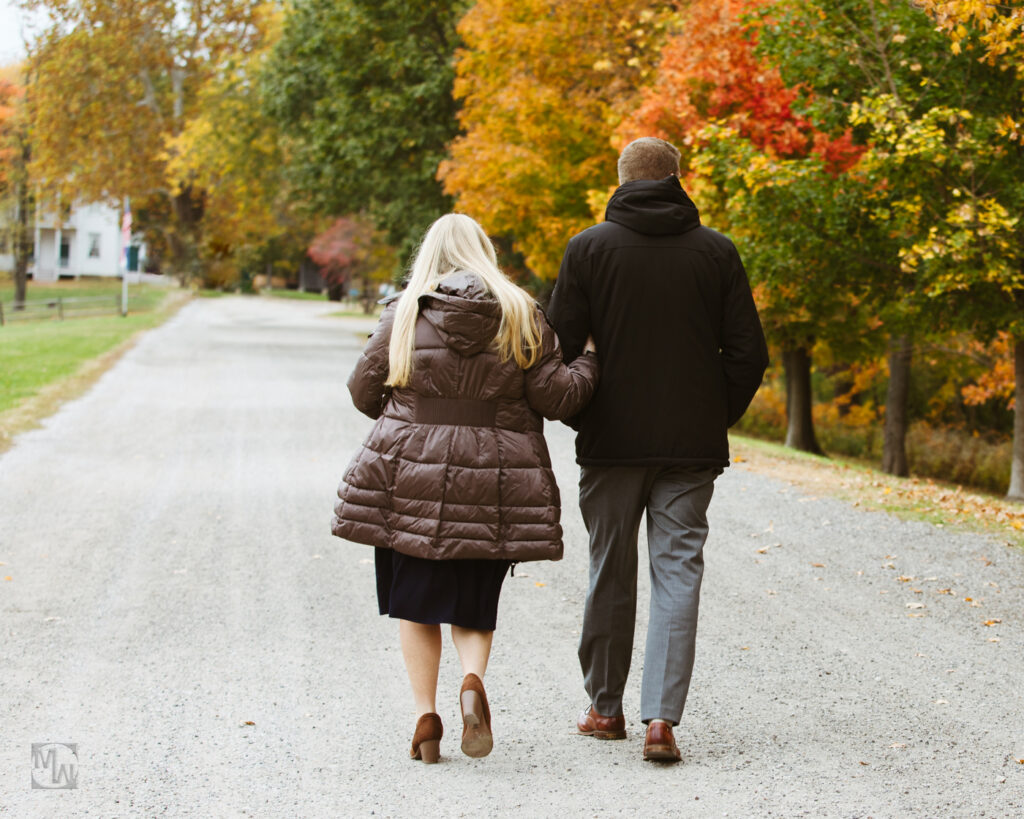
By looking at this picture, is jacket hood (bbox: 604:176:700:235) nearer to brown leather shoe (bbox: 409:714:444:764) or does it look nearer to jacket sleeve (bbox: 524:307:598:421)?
jacket sleeve (bbox: 524:307:598:421)

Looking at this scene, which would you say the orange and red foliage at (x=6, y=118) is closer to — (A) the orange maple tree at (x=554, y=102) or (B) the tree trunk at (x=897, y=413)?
(A) the orange maple tree at (x=554, y=102)

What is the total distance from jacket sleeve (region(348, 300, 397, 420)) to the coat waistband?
21 centimetres

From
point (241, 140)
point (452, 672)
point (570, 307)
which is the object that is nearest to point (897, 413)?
point (452, 672)

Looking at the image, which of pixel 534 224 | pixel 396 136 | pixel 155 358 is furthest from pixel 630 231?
pixel 396 136

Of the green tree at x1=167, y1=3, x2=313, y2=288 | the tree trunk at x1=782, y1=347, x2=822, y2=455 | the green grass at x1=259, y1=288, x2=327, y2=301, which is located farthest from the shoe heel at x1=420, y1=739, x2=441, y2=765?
the green grass at x1=259, y1=288, x2=327, y2=301

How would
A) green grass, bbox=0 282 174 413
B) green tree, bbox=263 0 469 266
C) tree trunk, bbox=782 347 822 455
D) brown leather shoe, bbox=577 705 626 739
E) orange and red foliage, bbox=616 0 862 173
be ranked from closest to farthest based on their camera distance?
brown leather shoe, bbox=577 705 626 739 < orange and red foliage, bbox=616 0 862 173 < green grass, bbox=0 282 174 413 < tree trunk, bbox=782 347 822 455 < green tree, bbox=263 0 469 266

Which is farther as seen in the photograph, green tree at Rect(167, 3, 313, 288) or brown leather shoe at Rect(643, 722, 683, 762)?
green tree at Rect(167, 3, 313, 288)

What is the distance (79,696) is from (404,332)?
84.9 inches

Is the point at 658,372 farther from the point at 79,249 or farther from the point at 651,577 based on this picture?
the point at 79,249

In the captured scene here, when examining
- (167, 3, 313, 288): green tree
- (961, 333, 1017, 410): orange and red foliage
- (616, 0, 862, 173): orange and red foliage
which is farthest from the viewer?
(167, 3, 313, 288): green tree

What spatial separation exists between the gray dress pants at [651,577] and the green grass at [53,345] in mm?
12803

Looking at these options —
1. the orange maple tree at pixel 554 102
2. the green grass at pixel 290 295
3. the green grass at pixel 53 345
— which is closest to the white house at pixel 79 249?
the green grass at pixel 290 295

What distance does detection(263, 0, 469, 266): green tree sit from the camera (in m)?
27.6

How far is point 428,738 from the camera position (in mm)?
4027
